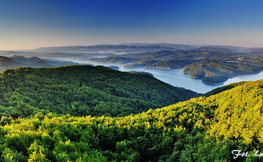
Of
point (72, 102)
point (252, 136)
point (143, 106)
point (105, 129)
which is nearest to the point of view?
point (252, 136)

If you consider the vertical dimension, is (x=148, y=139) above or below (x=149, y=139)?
above

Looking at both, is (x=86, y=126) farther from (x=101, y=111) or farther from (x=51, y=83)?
(x=51, y=83)

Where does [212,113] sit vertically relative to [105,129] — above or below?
above

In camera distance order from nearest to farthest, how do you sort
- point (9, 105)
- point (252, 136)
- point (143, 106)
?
point (252, 136), point (9, 105), point (143, 106)

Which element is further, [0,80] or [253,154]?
[0,80]

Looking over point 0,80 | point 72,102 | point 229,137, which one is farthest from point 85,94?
point 229,137

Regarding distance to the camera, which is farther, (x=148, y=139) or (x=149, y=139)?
(x=149, y=139)

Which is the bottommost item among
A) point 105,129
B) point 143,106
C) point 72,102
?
point 143,106

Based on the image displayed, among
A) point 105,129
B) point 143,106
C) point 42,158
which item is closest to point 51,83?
point 143,106
